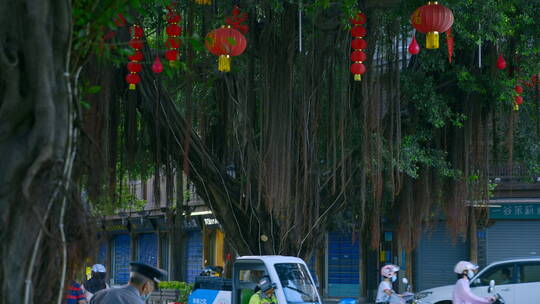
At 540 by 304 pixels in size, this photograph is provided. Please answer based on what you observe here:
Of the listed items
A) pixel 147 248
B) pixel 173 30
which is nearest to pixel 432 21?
pixel 173 30

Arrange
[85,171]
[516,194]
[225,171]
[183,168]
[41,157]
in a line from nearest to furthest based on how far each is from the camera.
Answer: [41,157] < [85,171] < [183,168] < [225,171] < [516,194]

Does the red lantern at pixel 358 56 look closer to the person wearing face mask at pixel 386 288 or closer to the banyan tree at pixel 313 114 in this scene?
the banyan tree at pixel 313 114

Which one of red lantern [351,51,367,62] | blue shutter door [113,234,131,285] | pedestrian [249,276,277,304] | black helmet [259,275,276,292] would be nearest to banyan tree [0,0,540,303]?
red lantern [351,51,367,62]

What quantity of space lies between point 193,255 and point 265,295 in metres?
20.3

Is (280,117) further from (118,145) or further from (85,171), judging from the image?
(85,171)

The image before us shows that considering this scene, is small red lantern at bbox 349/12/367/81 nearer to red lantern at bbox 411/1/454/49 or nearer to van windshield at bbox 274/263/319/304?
red lantern at bbox 411/1/454/49

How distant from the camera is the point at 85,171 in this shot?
455 centimetres

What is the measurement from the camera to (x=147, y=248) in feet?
109

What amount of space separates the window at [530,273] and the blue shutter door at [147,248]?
2042 cm

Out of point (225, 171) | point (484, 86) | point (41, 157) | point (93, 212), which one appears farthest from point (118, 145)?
point (41, 157)

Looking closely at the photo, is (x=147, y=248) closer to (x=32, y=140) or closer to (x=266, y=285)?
(x=266, y=285)

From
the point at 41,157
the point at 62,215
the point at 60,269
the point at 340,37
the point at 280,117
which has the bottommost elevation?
the point at 60,269

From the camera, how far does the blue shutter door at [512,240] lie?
71.7ft

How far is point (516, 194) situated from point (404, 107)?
8793 mm
